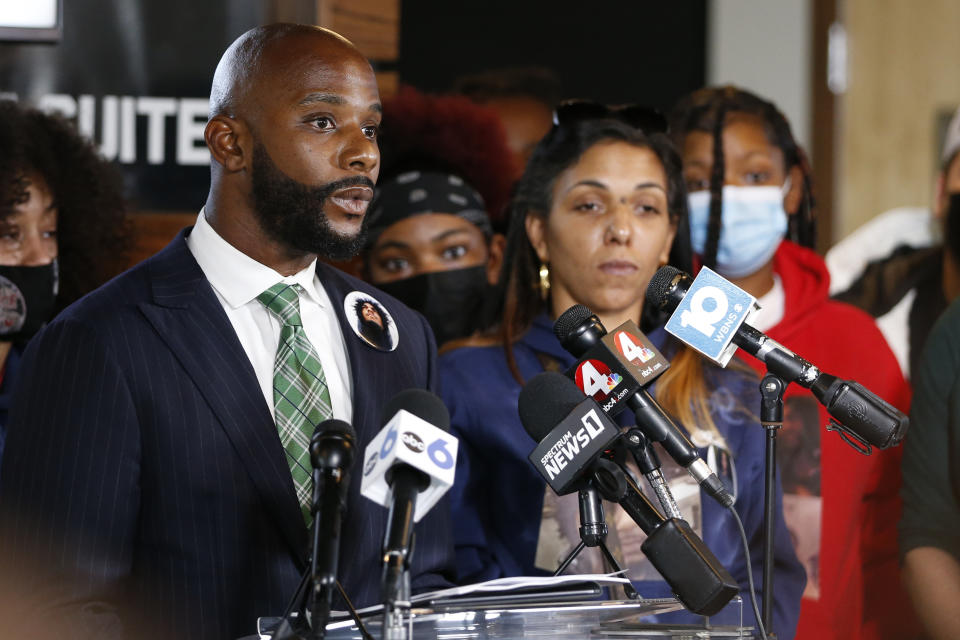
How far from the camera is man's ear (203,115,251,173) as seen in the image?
201cm

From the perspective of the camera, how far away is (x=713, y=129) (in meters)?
3.36

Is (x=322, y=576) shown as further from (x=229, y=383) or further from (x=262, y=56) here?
(x=262, y=56)

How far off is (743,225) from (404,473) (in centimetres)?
205

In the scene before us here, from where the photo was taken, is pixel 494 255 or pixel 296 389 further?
pixel 494 255

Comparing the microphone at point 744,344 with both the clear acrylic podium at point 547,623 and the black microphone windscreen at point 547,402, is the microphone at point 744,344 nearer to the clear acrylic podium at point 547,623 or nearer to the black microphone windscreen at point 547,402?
the black microphone windscreen at point 547,402

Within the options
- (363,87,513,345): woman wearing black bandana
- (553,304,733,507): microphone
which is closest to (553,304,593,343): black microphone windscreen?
(553,304,733,507): microphone

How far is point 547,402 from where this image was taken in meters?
1.66

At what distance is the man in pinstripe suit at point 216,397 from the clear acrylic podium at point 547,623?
30 cm

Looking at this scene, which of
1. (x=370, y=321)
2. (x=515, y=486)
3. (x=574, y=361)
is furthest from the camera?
(x=574, y=361)

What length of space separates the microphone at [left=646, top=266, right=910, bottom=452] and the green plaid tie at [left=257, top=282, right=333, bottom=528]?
60cm

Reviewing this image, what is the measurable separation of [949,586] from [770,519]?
3.32ft

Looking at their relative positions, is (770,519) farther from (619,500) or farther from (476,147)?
(476,147)

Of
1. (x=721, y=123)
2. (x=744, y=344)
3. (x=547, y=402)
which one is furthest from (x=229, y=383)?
(x=721, y=123)

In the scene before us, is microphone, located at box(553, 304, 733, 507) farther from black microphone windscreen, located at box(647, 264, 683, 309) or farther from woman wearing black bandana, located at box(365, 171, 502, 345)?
woman wearing black bandana, located at box(365, 171, 502, 345)
